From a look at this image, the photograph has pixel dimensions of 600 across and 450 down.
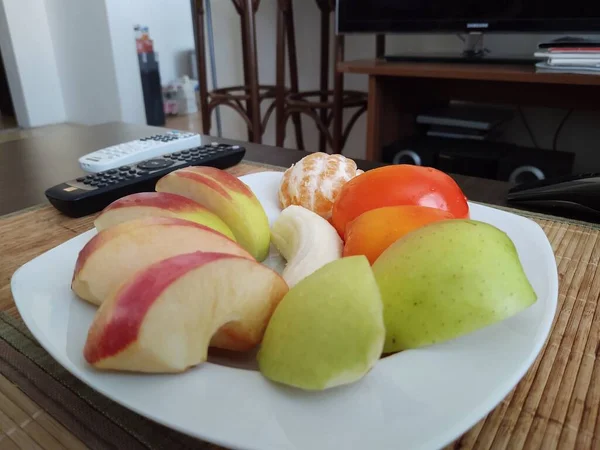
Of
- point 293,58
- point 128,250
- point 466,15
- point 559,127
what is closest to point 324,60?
point 293,58

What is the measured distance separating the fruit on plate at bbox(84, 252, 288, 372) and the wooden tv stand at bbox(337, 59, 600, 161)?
988 millimetres

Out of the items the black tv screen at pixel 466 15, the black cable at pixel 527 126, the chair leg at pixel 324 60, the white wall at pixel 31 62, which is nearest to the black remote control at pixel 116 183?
the black tv screen at pixel 466 15

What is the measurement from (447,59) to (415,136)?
236 millimetres

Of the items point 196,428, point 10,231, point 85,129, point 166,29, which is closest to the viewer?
point 196,428

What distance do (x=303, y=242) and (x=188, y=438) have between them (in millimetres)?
151

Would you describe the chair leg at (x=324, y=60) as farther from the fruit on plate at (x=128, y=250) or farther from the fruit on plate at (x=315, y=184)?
the fruit on plate at (x=128, y=250)

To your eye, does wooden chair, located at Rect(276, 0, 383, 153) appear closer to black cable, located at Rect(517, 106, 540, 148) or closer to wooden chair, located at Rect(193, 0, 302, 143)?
wooden chair, located at Rect(193, 0, 302, 143)

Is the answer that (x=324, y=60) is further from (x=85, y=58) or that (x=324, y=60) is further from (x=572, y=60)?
(x=85, y=58)

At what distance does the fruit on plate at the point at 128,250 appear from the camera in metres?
0.24

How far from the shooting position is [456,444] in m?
0.22

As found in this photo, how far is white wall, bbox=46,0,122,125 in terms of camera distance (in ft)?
8.43

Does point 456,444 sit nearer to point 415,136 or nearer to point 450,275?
point 450,275

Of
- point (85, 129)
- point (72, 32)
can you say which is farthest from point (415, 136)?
point (72, 32)

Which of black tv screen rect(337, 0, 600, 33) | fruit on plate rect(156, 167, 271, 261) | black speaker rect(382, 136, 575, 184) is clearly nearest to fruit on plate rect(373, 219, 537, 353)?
fruit on plate rect(156, 167, 271, 261)
